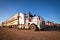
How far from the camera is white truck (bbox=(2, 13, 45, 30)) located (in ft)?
55.2

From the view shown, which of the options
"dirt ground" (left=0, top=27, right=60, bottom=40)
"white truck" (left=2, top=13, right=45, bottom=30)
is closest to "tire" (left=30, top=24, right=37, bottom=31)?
"white truck" (left=2, top=13, right=45, bottom=30)

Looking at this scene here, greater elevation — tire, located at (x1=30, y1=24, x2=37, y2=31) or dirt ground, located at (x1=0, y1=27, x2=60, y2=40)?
tire, located at (x1=30, y1=24, x2=37, y2=31)

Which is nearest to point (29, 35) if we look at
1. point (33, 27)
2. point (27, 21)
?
point (33, 27)

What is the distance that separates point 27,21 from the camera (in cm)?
1844

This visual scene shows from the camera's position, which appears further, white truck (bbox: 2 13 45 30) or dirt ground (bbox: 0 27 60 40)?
white truck (bbox: 2 13 45 30)

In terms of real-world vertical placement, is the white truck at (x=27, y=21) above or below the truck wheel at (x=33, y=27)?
above

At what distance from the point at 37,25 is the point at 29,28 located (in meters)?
1.72

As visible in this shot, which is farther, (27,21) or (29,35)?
(27,21)

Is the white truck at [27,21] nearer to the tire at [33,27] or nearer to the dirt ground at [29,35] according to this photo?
the tire at [33,27]

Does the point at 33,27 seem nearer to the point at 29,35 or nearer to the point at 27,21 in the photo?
the point at 27,21

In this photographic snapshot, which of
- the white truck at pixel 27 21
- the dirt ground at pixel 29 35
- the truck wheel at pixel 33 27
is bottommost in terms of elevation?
the dirt ground at pixel 29 35

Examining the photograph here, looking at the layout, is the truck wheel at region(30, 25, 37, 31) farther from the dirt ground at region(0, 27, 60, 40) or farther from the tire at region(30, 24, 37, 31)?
the dirt ground at region(0, 27, 60, 40)

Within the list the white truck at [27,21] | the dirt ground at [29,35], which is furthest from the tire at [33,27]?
the dirt ground at [29,35]

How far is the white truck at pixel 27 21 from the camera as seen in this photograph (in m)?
16.8
